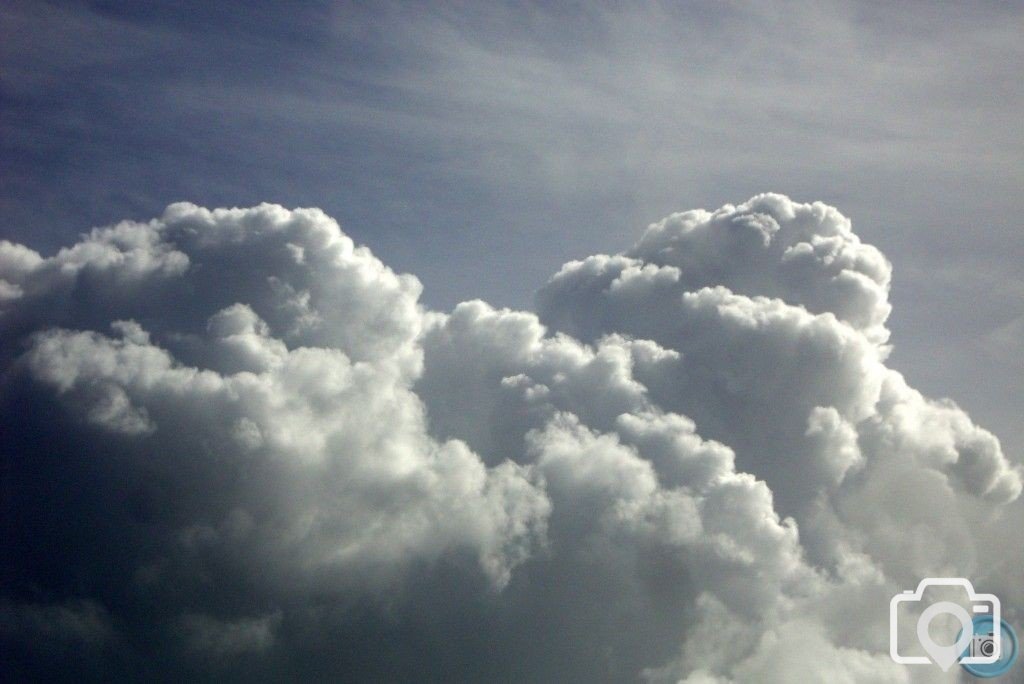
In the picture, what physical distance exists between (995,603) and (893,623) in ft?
102

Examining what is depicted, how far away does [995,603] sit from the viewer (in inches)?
5910

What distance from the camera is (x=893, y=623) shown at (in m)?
142
